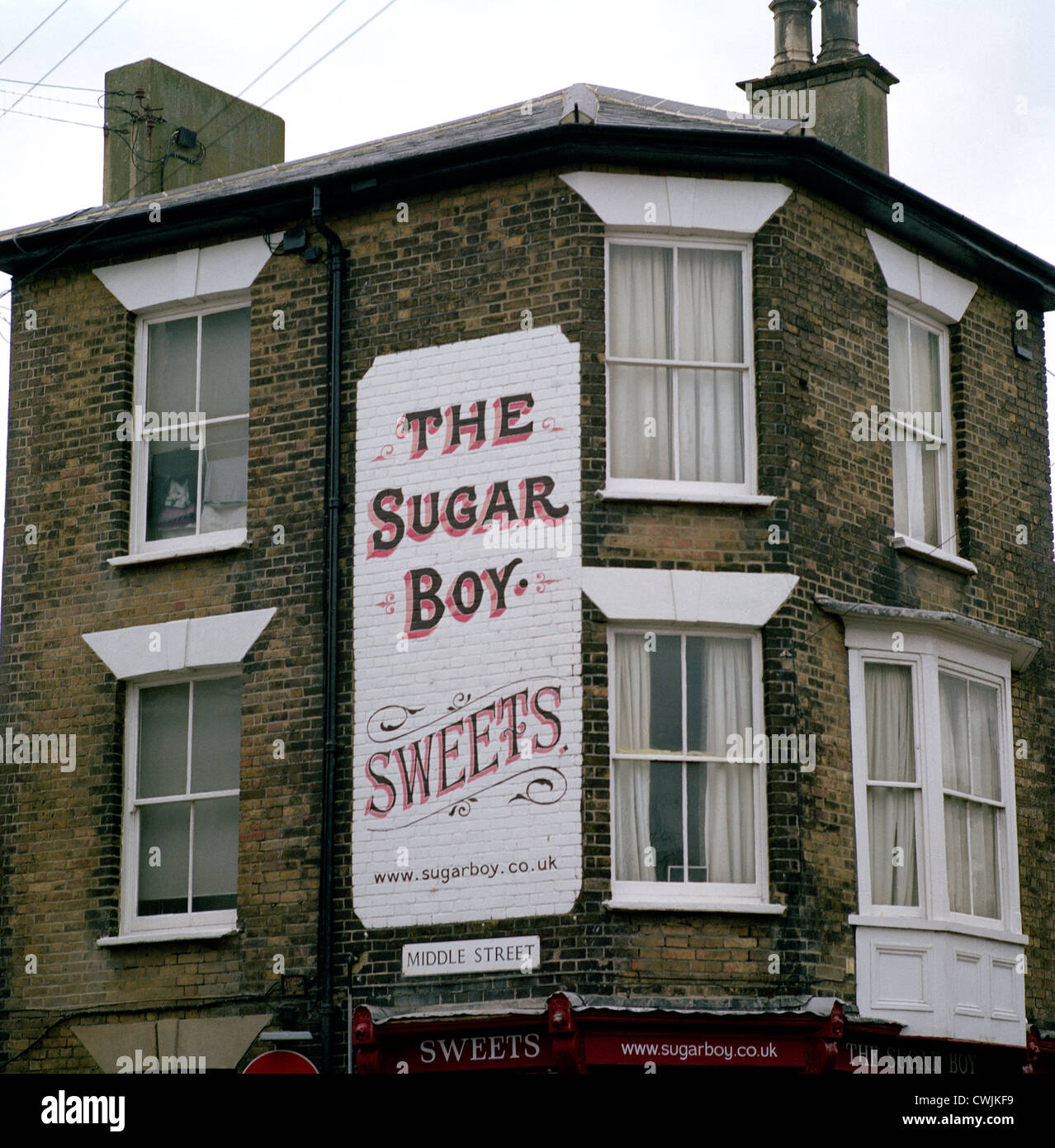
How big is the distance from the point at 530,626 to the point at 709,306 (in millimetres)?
3047

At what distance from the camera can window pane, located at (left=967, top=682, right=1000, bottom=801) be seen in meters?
16.8

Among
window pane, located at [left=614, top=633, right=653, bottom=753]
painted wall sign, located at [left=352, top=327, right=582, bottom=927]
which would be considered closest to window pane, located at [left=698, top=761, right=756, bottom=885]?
window pane, located at [left=614, top=633, right=653, bottom=753]

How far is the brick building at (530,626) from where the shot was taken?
15.0 meters

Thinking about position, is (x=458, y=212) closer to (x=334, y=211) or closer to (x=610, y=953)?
(x=334, y=211)

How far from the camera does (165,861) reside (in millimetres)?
16531

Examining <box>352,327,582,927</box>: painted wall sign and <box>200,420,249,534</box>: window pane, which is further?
<box>200,420,249,534</box>: window pane

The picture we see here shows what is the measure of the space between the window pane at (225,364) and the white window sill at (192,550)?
112 centimetres

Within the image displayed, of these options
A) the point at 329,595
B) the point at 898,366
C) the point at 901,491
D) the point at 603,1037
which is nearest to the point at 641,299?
the point at 898,366

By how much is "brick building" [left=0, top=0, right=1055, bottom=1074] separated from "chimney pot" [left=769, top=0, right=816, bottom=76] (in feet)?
6.26

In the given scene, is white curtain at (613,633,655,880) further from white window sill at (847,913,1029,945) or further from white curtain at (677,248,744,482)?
white window sill at (847,913,1029,945)

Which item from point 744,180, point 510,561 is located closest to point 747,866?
point 510,561

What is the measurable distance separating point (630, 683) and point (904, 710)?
2.40 meters

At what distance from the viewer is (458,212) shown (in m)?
16.4
